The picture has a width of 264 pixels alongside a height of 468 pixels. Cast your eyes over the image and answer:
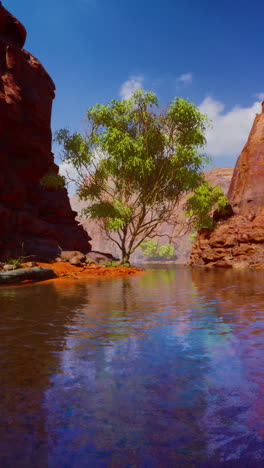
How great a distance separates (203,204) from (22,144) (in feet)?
46.3

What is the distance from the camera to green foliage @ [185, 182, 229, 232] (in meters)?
27.2

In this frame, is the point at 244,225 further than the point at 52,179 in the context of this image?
Yes

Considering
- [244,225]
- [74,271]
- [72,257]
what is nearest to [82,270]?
[74,271]

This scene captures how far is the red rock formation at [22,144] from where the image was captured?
2028cm

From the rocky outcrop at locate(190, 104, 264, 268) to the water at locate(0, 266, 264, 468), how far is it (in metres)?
27.0

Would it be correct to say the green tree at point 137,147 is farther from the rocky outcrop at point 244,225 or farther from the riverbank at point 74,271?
the rocky outcrop at point 244,225

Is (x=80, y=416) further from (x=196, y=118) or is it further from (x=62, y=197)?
(x=62, y=197)

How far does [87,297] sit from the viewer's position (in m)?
8.33

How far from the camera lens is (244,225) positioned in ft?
110

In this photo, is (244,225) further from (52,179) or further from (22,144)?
(22,144)

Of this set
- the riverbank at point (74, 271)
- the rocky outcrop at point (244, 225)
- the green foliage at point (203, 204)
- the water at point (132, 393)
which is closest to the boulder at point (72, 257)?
the riverbank at point (74, 271)

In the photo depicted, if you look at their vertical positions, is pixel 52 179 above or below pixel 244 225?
above

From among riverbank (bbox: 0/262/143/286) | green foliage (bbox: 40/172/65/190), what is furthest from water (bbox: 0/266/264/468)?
green foliage (bbox: 40/172/65/190)

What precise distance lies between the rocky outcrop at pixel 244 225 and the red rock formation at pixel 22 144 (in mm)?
15831
